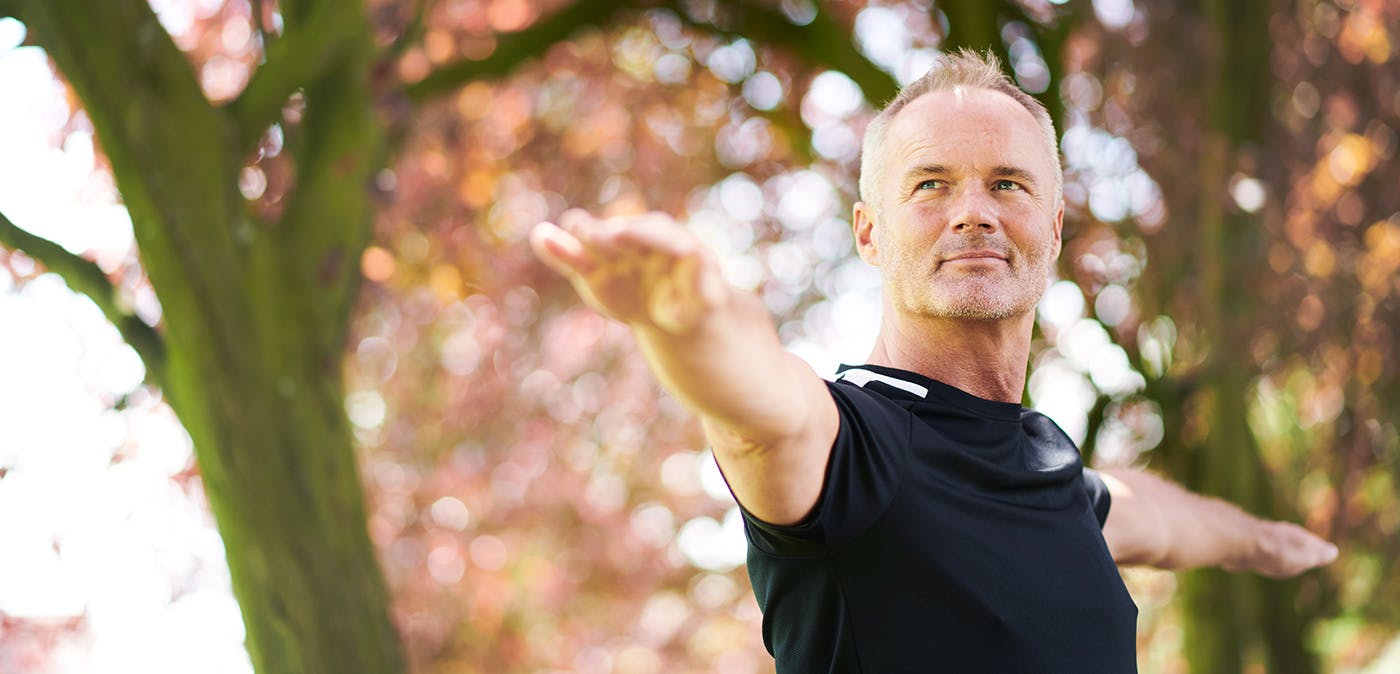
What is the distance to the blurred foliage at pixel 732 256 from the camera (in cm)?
580

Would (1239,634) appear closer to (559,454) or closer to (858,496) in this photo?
(559,454)

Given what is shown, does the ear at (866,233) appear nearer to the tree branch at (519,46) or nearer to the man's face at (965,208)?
the man's face at (965,208)

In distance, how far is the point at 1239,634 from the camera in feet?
19.6

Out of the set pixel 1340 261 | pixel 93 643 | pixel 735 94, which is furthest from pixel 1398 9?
pixel 93 643

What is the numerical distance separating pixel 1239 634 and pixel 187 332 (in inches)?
190

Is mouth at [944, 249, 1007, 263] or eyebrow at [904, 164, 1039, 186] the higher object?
eyebrow at [904, 164, 1039, 186]

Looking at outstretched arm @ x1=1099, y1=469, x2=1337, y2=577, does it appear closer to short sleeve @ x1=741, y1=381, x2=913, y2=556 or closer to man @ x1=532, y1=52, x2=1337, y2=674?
man @ x1=532, y1=52, x2=1337, y2=674

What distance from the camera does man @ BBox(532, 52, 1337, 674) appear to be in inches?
51.9

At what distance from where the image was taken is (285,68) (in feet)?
13.3

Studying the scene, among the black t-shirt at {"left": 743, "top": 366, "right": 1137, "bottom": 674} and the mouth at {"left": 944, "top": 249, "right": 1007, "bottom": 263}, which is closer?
the black t-shirt at {"left": 743, "top": 366, "right": 1137, "bottom": 674}

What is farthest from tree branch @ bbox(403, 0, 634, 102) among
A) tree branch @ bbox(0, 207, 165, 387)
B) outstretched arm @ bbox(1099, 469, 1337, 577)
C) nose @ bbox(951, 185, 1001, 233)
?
nose @ bbox(951, 185, 1001, 233)

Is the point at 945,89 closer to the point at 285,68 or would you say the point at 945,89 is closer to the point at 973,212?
the point at 973,212

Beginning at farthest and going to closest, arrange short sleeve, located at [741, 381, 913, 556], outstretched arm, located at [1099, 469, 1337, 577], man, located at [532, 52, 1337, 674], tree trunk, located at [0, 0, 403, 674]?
1. tree trunk, located at [0, 0, 403, 674]
2. outstretched arm, located at [1099, 469, 1337, 577]
3. short sleeve, located at [741, 381, 913, 556]
4. man, located at [532, 52, 1337, 674]

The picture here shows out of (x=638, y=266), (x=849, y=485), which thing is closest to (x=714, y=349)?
(x=638, y=266)
